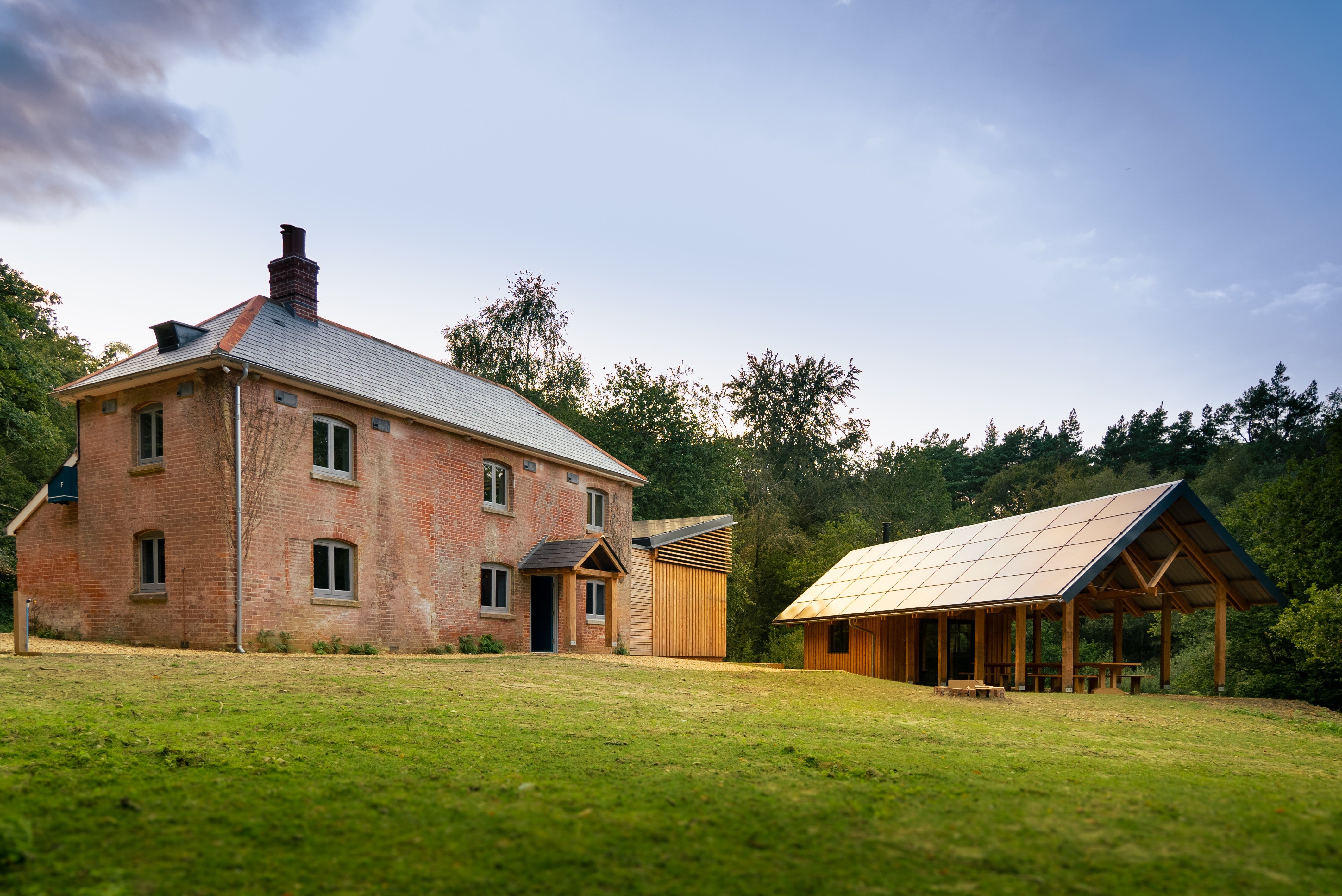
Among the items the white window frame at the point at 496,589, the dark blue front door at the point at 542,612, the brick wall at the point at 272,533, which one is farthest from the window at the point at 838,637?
the brick wall at the point at 272,533

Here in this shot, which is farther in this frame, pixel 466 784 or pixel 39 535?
pixel 39 535

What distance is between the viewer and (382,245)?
21.6 m

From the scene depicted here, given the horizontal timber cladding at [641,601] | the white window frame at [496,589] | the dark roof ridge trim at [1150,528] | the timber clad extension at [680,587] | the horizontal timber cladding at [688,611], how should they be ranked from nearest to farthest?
the dark roof ridge trim at [1150,528], the white window frame at [496,589], the horizontal timber cladding at [641,601], the timber clad extension at [680,587], the horizontal timber cladding at [688,611]

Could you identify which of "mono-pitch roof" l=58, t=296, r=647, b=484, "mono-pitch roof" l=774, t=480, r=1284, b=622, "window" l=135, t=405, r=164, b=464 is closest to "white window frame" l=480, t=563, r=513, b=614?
"mono-pitch roof" l=58, t=296, r=647, b=484

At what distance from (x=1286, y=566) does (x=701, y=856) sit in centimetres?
→ 2241

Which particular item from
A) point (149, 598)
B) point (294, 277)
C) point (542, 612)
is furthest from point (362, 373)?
point (542, 612)

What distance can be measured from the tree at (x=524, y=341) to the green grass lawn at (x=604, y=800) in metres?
30.2

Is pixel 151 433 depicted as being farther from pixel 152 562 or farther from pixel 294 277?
pixel 294 277

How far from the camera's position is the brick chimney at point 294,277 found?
19.8 meters

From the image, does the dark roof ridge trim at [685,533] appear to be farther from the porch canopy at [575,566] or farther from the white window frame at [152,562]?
the white window frame at [152,562]

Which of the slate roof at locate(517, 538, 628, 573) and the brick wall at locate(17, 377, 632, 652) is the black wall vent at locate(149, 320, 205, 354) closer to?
the brick wall at locate(17, 377, 632, 652)

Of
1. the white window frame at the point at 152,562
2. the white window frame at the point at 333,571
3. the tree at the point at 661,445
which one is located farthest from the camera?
the tree at the point at 661,445

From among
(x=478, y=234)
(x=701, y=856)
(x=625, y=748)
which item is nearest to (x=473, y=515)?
(x=478, y=234)

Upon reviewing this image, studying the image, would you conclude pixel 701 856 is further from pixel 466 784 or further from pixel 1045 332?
pixel 1045 332
